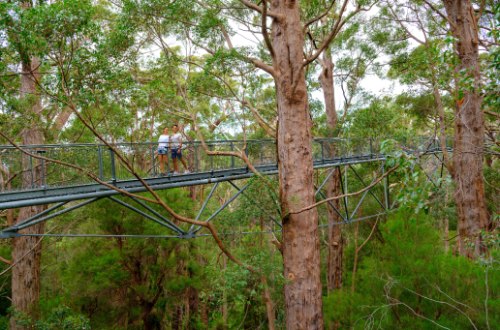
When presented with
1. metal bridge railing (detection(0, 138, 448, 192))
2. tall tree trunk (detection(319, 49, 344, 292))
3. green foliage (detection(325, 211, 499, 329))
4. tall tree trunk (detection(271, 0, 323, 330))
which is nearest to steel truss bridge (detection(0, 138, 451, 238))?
metal bridge railing (detection(0, 138, 448, 192))

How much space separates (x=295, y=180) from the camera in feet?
14.7

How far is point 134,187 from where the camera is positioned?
5.61m

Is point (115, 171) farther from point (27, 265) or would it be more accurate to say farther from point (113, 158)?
point (27, 265)

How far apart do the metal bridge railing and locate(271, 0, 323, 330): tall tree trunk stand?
4.22 ft

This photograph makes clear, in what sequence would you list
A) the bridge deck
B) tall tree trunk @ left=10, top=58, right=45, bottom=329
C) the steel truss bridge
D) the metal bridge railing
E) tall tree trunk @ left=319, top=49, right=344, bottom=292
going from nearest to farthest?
the steel truss bridge, the bridge deck, the metal bridge railing, tall tree trunk @ left=10, top=58, right=45, bottom=329, tall tree trunk @ left=319, top=49, right=344, bottom=292

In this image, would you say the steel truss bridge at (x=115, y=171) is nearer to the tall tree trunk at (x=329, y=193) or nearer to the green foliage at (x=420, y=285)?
the green foliage at (x=420, y=285)

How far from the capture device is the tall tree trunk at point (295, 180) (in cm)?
439

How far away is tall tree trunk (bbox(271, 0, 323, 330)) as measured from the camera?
4.39 meters

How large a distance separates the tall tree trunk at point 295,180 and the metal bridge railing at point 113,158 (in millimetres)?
1287

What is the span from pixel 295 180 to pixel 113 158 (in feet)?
8.59

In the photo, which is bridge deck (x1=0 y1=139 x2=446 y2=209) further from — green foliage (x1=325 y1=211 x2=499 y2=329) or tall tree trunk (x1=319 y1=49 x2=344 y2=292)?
green foliage (x1=325 y1=211 x2=499 y2=329)

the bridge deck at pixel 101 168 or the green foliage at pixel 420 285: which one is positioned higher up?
the bridge deck at pixel 101 168

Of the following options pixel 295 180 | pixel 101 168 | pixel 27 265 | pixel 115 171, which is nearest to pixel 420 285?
pixel 295 180

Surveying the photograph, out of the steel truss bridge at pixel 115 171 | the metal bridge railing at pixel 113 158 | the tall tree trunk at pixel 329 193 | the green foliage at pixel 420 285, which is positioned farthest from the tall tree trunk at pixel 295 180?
the tall tree trunk at pixel 329 193
